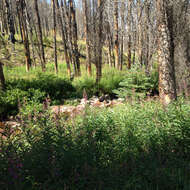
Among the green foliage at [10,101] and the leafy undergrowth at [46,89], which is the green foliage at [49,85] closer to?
the leafy undergrowth at [46,89]

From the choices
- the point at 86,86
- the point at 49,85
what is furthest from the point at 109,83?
the point at 49,85

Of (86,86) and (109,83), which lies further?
(109,83)

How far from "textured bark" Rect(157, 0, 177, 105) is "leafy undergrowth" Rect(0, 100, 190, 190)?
1562mm

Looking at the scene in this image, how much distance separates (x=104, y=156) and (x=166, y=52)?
348cm

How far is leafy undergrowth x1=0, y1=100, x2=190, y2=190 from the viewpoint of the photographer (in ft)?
7.45

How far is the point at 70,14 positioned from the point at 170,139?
11.9 meters

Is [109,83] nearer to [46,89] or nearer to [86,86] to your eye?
[86,86]

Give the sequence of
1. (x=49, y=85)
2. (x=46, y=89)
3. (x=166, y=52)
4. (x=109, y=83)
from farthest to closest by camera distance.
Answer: (x=109, y=83)
(x=49, y=85)
(x=46, y=89)
(x=166, y=52)

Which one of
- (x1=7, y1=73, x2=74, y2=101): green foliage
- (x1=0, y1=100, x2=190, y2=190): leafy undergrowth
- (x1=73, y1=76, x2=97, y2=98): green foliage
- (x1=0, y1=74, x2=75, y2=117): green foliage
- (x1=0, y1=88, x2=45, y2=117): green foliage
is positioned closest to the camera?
(x1=0, y1=100, x2=190, y2=190): leafy undergrowth

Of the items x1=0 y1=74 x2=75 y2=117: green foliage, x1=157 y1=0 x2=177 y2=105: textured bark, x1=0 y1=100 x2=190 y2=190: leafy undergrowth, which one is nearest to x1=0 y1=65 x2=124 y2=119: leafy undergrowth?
x1=0 y1=74 x2=75 y2=117: green foliage

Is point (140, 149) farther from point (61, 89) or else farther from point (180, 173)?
point (61, 89)

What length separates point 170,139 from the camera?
3102 mm

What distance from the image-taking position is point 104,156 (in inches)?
113

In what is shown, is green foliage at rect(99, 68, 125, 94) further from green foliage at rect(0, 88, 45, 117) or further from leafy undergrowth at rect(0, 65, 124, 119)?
green foliage at rect(0, 88, 45, 117)
